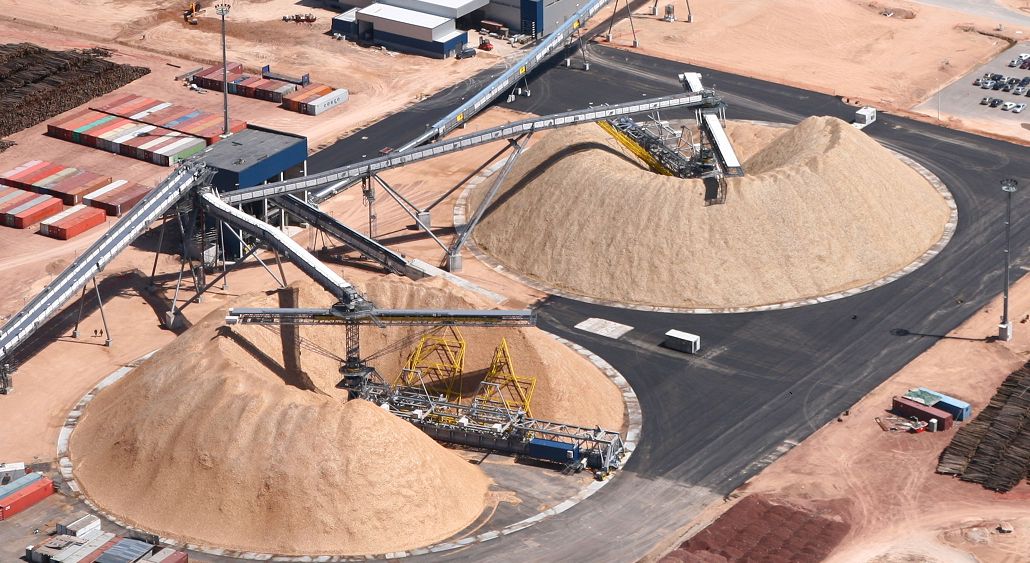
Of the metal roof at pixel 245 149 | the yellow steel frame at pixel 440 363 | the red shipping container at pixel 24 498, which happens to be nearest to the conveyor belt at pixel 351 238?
the metal roof at pixel 245 149

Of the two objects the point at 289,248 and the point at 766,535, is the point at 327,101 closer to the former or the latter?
the point at 289,248

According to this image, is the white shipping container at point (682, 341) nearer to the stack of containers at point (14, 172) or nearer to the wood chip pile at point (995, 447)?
the wood chip pile at point (995, 447)

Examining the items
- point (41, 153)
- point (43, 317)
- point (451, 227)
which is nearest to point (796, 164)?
point (451, 227)

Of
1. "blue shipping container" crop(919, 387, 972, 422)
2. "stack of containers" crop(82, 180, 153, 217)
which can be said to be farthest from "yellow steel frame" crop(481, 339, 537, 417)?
"stack of containers" crop(82, 180, 153, 217)

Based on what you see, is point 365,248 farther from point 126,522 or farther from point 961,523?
point 961,523

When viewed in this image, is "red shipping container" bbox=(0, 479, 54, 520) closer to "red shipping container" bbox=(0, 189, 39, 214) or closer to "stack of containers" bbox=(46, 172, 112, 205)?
"red shipping container" bbox=(0, 189, 39, 214)

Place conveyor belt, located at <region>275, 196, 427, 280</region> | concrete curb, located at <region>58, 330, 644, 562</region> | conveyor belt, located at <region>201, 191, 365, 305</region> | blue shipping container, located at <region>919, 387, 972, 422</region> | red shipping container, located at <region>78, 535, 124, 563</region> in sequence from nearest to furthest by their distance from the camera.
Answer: red shipping container, located at <region>78, 535, 124, 563</region>
concrete curb, located at <region>58, 330, 644, 562</region>
conveyor belt, located at <region>201, 191, 365, 305</region>
blue shipping container, located at <region>919, 387, 972, 422</region>
conveyor belt, located at <region>275, 196, 427, 280</region>
